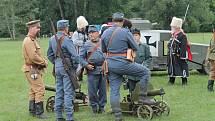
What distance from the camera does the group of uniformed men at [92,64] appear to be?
8.61m

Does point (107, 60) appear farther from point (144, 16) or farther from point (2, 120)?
point (144, 16)

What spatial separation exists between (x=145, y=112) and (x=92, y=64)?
59.4 inches

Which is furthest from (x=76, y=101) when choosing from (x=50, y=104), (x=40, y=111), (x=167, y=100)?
(x=167, y=100)

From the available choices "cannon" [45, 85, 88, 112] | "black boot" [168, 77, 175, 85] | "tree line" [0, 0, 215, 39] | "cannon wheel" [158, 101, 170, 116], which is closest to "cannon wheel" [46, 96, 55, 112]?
"cannon" [45, 85, 88, 112]

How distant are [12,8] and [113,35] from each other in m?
55.9

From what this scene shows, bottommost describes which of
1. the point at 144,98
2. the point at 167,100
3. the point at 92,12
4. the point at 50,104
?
the point at 92,12

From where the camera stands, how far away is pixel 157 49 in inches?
598

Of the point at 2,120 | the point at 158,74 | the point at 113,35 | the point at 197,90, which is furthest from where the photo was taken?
the point at 158,74

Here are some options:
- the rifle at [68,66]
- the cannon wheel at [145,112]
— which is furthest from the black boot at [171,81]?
the rifle at [68,66]

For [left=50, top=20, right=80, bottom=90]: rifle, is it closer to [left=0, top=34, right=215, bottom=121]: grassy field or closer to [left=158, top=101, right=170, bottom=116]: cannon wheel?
[left=0, top=34, right=215, bottom=121]: grassy field

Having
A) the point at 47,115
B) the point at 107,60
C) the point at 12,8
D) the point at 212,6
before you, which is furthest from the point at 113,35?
the point at 212,6

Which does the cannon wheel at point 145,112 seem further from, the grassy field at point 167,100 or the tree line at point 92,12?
the tree line at point 92,12

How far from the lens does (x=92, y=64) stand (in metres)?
9.74

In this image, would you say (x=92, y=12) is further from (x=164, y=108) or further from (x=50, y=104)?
(x=164, y=108)
